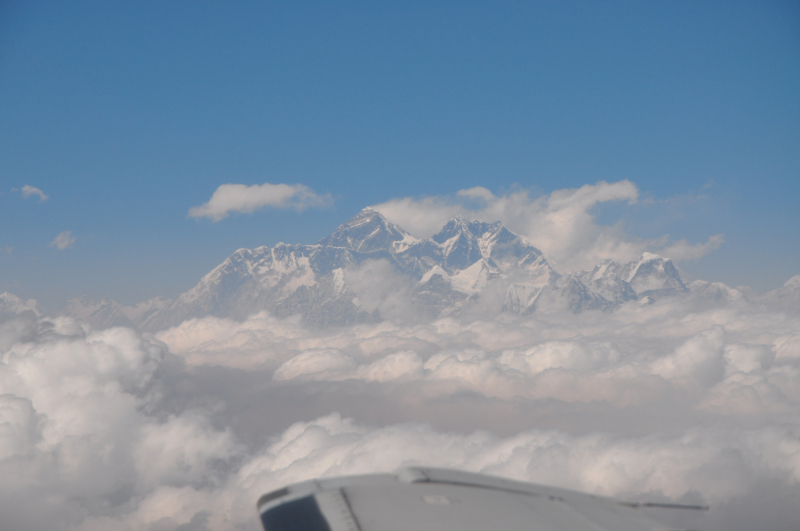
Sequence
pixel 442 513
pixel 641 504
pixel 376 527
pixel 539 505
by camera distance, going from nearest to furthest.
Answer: pixel 376 527, pixel 442 513, pixel 539 505, pixel 641 504

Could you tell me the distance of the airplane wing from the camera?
11773 millimetres

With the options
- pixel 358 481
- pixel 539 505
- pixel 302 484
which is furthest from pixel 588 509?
pixel 302 484

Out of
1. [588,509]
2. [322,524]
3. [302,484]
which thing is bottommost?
[588,509]

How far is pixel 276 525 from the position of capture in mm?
11789

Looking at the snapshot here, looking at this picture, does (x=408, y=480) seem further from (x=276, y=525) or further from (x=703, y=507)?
(x=703, y=507)

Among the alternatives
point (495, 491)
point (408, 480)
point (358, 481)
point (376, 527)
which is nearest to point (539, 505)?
point (495, 491)

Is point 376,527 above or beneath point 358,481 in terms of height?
beneath

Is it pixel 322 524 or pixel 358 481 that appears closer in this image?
pixel 322 524

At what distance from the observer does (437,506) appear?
13570mm

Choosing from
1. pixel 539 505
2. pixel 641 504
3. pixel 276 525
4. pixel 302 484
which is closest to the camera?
pixel 276 525

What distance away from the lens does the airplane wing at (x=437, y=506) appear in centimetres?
1177

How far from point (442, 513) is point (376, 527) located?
2.66m

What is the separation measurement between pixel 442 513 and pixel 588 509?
20.2ft

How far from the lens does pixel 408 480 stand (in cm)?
1541
